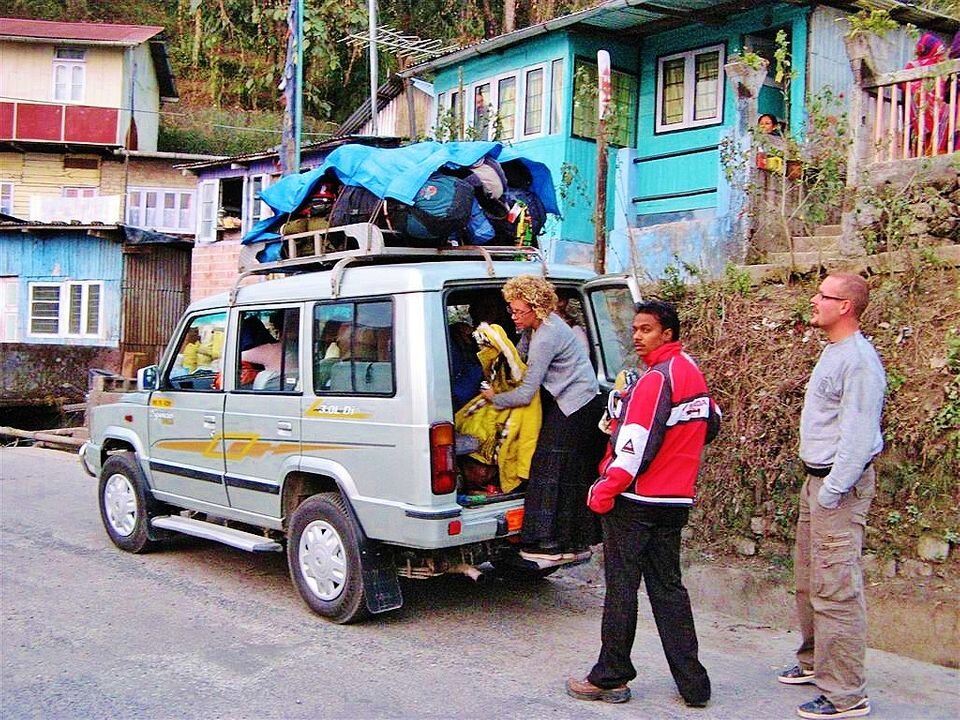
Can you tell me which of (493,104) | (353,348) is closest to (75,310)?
(493,104)

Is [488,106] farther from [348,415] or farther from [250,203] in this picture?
[348,415]

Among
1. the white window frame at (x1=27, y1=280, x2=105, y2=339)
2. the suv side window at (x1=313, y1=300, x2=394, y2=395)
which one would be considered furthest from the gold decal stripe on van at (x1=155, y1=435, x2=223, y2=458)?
the white window frame at (x1=27, y1=280, x2=105, y2=339)

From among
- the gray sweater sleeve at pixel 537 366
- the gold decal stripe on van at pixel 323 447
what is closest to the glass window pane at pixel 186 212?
the gold decal stripe on van at pixel 323 447

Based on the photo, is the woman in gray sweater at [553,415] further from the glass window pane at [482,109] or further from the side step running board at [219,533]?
the glass window pane at [482,109]

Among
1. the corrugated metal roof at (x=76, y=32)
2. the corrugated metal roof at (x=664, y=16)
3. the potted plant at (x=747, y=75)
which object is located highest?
the corrugated metal roof at (x=76, y=32)

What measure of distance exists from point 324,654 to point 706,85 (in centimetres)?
1237

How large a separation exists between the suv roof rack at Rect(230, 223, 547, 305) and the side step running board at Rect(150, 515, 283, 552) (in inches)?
62.6

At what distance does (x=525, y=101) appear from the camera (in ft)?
53.8

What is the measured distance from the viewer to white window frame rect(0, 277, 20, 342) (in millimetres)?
25922

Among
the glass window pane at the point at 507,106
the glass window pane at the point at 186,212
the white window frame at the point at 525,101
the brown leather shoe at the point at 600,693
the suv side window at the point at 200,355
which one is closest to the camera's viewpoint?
the brown leather shoe at the point at 600,693

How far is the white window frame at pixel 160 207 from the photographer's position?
2964 centimetres

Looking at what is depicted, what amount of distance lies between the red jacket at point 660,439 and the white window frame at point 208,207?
21.0m

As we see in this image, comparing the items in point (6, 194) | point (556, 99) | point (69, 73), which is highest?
point (69, 73)

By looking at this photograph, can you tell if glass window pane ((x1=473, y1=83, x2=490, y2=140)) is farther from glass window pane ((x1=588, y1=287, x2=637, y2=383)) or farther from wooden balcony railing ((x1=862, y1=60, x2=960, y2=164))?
glass window pane ((x1=588, y1=287, x2=637, y2=383))
